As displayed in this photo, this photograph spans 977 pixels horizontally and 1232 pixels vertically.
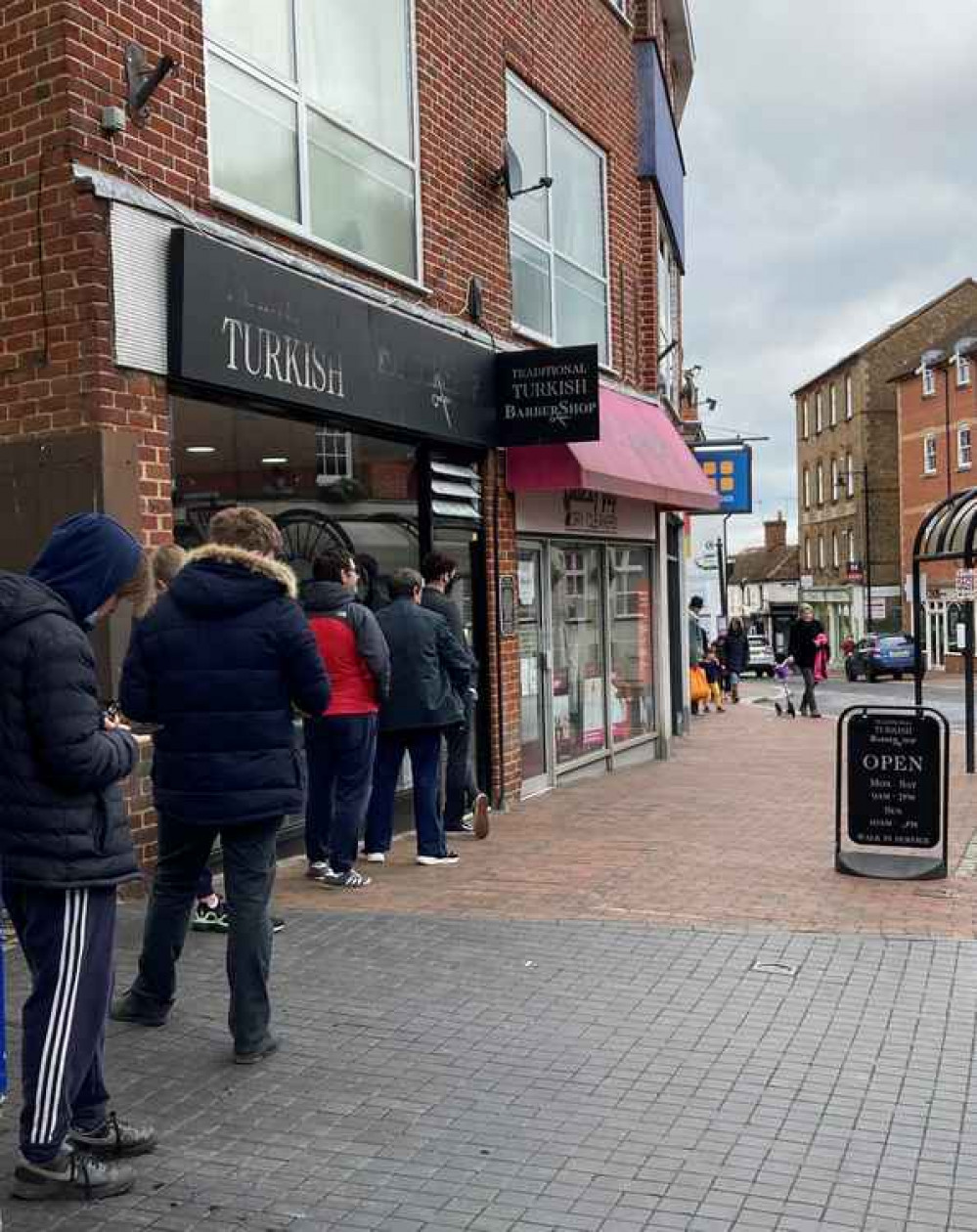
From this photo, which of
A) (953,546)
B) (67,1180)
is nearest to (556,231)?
(953,546)

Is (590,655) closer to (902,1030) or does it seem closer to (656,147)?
(656,147)

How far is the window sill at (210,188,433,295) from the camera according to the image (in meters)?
6.91

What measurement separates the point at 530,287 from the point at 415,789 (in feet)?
18.1

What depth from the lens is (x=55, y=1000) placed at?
3.23 metres

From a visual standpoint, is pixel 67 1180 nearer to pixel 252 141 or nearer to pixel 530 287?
pixel 252 141

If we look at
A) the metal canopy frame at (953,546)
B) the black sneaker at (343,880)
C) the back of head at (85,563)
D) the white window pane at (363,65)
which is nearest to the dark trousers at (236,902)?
the back of head at (85,563)

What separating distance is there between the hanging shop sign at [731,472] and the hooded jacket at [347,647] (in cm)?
1383

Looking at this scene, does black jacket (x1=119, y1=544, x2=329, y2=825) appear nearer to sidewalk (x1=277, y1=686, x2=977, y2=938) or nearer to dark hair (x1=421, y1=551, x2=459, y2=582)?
sidewalk (x1=277, y1=686, x2=977, y2=938)

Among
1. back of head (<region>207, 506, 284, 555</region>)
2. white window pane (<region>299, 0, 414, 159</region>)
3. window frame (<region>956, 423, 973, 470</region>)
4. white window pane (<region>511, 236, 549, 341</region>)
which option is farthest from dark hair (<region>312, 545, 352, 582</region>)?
window frame (<region>956, 423, 973, 470</region>)

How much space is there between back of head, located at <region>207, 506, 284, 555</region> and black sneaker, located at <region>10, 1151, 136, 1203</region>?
6.29 feet

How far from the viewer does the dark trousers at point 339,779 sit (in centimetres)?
669

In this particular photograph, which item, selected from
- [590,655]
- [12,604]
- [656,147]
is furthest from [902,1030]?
[656,147]

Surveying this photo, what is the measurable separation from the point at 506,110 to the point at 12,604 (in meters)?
8.62

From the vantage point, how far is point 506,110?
10.6 metres
